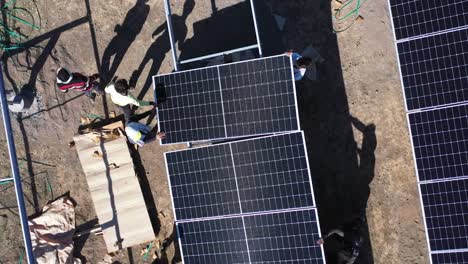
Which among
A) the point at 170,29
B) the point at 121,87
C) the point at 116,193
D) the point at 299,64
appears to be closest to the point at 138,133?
the point at 121,87

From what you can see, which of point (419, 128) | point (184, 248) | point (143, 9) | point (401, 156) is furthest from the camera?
point (143, 9)

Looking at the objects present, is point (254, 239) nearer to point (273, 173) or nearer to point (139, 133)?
point (273, 173)

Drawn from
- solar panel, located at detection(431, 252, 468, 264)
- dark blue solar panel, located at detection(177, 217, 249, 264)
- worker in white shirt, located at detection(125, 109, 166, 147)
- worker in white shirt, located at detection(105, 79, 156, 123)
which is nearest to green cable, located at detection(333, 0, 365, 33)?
worker in white shirt, located at detection(105, 79, 156, 123)

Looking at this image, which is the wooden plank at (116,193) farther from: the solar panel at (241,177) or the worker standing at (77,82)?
the solar panel at (241,177)

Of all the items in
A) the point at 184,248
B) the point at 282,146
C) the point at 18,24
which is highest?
the point at 18,24

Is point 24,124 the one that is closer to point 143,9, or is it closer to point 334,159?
point 143,9

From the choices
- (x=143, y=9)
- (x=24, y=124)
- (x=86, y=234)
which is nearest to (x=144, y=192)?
(x=86, y=234)
